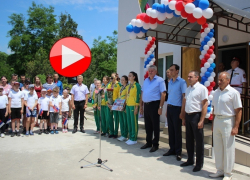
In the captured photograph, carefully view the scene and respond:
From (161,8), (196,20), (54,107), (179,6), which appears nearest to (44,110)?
(54,107)

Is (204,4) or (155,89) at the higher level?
(204,4)

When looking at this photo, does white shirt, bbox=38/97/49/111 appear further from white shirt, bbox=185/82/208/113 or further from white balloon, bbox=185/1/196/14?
white balloon, bbox=185/1/196/14

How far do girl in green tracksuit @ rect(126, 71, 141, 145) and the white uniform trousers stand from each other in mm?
2653

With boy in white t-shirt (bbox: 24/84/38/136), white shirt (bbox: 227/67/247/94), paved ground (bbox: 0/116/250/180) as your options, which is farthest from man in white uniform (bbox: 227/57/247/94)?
boy in white t-shirt (bbox: 24/84/38/136)

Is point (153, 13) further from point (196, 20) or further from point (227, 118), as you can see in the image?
point (227, 118)

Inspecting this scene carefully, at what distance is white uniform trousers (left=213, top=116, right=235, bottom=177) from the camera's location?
4082mm

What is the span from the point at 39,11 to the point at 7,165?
41.1 meters

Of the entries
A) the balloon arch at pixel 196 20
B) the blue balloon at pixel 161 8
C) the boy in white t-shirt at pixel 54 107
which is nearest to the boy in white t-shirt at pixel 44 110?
the boy in white t-shirt at pixel 54 107

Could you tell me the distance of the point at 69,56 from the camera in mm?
4773

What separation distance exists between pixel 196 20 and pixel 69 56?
285cm

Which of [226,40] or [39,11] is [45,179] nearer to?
[226,40]

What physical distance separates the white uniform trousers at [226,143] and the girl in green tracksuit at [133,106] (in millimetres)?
2653

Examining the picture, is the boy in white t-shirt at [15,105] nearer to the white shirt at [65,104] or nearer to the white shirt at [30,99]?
the white shirt at [30,99]

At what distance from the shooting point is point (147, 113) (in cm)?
604
